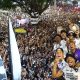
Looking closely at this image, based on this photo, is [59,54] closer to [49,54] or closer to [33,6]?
[49,54]

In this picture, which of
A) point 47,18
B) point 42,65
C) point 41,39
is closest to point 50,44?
point 41,39

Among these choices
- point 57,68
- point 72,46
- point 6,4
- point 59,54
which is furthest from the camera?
point 6,4

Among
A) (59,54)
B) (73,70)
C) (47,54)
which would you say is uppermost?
(59,54)

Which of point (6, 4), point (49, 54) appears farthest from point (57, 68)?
point (6, 4)

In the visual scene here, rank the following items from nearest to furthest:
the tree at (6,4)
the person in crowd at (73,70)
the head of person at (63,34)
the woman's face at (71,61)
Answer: the woman's face at (71,61) < the person in crowd at (73,70) < the head of person at (63,34) < the tree at (6,4)

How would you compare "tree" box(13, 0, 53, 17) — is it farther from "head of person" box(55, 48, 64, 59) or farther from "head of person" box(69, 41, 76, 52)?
"head of person" box(55, 48, 64, 59)

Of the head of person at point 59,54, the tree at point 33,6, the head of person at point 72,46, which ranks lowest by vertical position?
the tree at point 33,6

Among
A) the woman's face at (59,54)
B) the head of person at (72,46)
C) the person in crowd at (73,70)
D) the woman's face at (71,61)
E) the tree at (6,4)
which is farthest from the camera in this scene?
the tree at (6,4)

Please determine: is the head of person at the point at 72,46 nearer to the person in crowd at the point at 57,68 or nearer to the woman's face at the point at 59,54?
the woman's face at the point at 59,54

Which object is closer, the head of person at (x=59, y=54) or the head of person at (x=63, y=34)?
the head of person at (x=59, y=54)

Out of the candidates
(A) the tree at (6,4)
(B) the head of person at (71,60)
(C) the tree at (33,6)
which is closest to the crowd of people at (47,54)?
(B) the head of person at (71,60)

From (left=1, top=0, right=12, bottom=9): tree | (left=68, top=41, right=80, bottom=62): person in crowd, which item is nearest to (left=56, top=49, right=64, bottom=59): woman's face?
(left=68, top=41, right=80, bottom=62): person in crowd

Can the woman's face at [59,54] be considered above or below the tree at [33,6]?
above

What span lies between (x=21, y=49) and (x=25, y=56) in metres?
1.15
